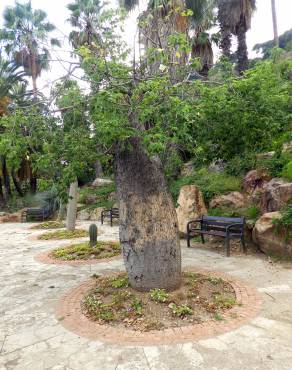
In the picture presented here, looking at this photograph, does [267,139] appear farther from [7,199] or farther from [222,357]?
[7,199]

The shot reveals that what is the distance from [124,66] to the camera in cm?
379

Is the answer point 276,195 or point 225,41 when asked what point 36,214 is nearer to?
point 276,195

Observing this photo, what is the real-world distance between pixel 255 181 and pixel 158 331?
6.36m

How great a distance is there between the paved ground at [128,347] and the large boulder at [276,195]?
1.80 m

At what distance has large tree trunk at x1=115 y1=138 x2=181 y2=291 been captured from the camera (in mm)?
4488

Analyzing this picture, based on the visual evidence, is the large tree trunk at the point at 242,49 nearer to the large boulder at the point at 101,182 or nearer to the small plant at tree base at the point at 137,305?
the large boulder at the point at 101,182

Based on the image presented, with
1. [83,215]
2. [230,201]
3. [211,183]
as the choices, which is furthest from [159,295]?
[83,215]

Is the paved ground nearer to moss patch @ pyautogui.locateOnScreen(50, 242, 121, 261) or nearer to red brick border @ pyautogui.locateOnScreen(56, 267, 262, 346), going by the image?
red brick border @ pyautogui.locateOnScreen(56, 267, 262, 346)

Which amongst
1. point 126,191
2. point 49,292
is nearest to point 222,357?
point 126,191

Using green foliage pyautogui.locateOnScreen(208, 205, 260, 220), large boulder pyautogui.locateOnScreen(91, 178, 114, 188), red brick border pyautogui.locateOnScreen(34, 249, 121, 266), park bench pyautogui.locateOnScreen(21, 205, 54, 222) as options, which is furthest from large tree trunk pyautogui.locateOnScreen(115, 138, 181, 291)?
large boulder pyautogui.locateOnScreen(91, 178, 114, 188)

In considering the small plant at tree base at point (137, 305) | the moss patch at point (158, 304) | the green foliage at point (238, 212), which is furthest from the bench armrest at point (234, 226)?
the small plant at tree base at point (137, 305)

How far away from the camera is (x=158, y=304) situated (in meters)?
4.20

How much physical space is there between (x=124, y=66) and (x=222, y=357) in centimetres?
345

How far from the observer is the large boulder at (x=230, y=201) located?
8703mm
